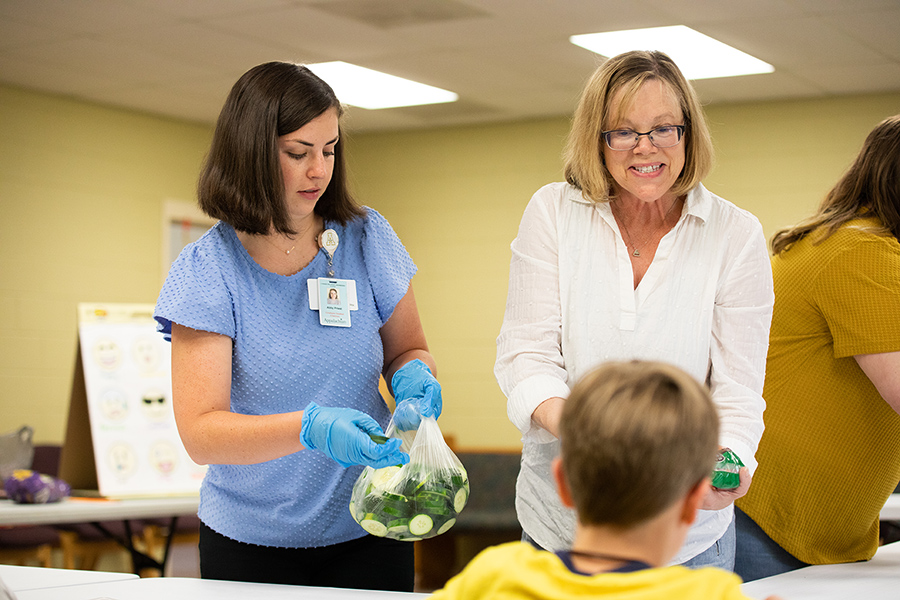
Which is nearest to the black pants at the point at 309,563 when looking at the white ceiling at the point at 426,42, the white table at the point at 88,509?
the white table at the point at 88,509

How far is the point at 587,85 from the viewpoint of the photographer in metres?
1.80

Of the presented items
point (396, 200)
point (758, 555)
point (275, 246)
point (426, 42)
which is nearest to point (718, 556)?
point (758, 555)

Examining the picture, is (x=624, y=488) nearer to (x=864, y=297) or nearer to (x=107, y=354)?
(x=864, y=297)

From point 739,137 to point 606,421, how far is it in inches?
236

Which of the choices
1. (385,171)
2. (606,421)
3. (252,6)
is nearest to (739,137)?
(385,171)

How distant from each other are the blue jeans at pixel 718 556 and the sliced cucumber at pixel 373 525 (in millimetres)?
522

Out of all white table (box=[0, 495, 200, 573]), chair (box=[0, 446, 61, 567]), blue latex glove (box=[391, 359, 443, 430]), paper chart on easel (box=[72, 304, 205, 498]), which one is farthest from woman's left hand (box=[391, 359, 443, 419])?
chair (box=[0, 446, 61, 567])

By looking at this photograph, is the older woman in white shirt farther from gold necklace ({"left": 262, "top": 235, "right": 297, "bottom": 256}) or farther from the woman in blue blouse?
gold necklace ({"left": 262, "top": 235, "right": 297, "bottom": 256})

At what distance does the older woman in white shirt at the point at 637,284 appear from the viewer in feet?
5.54

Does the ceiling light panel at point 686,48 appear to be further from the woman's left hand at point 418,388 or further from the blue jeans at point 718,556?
the blue jeans at point 718,556

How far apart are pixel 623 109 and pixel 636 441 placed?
861 mm

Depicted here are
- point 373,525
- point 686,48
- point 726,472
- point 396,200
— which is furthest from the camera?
point 396,200

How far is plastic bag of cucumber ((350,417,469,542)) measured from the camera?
1.63 meters

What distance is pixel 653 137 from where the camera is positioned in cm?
169
